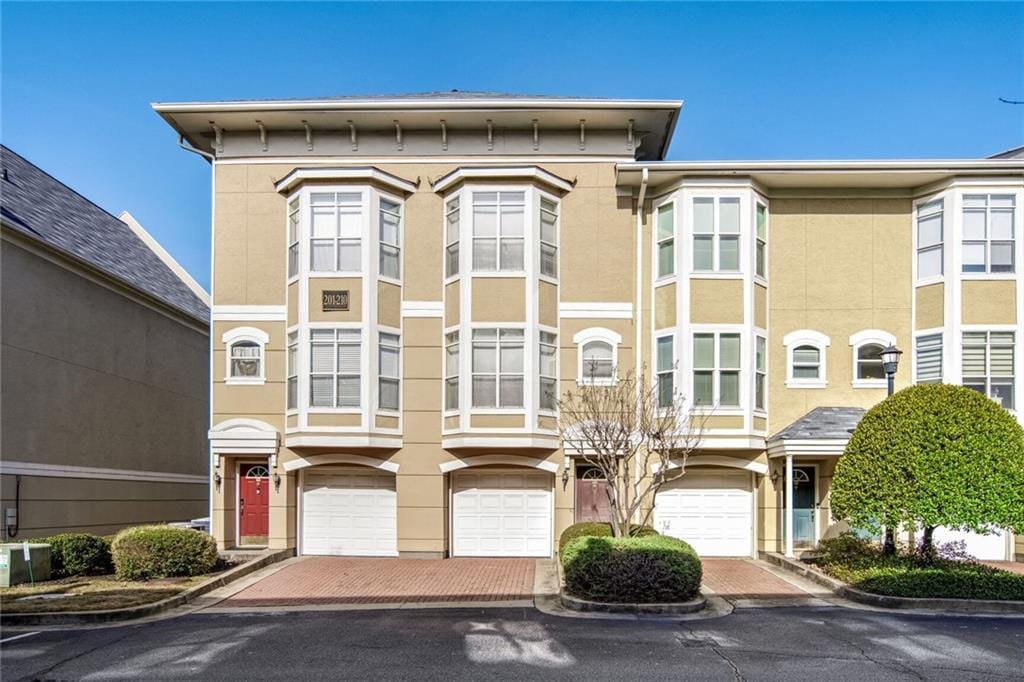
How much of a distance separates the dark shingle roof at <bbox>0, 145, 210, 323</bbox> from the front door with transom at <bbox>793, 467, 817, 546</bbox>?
18466 mm

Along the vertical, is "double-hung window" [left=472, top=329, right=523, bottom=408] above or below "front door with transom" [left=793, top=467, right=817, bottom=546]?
above

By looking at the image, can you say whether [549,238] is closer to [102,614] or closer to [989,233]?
[989,233]

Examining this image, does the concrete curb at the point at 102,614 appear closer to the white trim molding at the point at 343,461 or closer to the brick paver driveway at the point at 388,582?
the brick paver driveway at the point at 388,582

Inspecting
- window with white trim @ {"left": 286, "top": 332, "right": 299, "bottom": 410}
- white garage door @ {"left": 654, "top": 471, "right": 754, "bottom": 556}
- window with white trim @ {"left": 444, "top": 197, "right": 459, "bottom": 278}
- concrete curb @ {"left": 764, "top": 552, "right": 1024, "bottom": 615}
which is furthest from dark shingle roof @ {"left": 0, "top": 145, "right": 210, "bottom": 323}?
concrete curb @ {"left": 764, "top": 552, "right": 1024, "bottom": 615}

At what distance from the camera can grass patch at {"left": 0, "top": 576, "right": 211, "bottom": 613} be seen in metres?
13.4

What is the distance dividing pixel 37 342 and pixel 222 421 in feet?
15.2

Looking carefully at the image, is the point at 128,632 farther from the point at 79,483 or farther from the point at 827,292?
the point at 827,292

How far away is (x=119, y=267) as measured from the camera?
24062 mm

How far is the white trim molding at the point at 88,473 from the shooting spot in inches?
734

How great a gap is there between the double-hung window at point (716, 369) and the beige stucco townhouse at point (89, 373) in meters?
15.3

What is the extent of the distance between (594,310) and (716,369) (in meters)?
3.20

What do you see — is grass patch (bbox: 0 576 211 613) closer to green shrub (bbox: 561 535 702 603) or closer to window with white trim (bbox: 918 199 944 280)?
green shrub (bbox: 561 535 702 603)

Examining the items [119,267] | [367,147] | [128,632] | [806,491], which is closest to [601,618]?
[128,632]

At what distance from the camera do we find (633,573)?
1371cm
